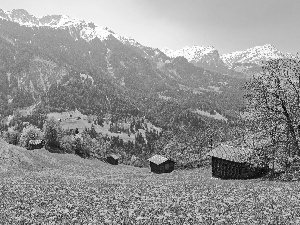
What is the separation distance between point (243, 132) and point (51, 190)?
19905 mm

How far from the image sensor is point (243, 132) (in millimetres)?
33281

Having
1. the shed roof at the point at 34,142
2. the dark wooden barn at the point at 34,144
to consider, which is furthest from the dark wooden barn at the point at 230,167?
the shed roof at the point at 34,142

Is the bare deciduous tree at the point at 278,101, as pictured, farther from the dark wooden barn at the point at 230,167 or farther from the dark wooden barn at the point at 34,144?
the dark wooden barn at the point at 34,144

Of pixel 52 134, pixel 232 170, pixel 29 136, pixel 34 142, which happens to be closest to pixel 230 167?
pixel 232 170

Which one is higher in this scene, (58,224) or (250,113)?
(250,113)

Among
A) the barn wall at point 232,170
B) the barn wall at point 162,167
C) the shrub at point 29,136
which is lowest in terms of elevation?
the barn wall at point 162,167

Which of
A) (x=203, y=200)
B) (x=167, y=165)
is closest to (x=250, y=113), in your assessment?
(x=203, y=200)

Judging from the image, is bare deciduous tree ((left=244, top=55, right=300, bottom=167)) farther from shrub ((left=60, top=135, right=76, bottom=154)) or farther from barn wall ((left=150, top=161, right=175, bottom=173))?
shrub ((left=60, top=135, right=76, bottom=154))

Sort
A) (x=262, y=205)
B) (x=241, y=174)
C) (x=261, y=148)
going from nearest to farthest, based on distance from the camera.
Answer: (x=262, y=205) < (x=261, y=148) < (x=241, y=174)

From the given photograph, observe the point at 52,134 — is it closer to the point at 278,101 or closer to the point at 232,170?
the point at 232,170

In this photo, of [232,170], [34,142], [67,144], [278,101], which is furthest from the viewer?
[67,144]

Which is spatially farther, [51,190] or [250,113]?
[250,113]

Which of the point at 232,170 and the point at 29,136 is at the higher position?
the point at 29,136

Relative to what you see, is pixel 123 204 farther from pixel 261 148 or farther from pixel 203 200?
pixel 261 148
